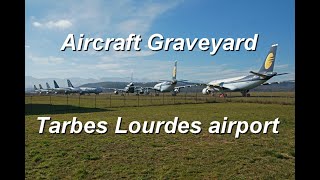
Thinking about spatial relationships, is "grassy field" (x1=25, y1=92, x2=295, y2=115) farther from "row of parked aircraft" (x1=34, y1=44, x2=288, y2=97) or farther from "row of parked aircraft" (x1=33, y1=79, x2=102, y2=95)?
"row of parked aircraft" (x1=33, y1=79, x2=102, y2=95)

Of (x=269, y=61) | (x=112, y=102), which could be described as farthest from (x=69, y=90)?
(x=269, y=61)

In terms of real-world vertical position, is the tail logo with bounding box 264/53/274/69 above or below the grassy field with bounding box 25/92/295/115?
above

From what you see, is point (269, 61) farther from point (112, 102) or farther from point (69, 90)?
point (69, 90)

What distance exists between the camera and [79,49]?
6691 mm

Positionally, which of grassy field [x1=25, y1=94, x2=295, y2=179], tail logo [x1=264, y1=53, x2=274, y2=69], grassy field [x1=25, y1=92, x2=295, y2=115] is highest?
tail logo [x1=264, y1=53, x2=274, y2=69]

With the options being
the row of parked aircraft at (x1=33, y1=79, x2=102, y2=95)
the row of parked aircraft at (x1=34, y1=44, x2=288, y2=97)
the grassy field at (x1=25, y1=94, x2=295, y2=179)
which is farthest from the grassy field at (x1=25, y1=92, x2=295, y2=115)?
the row of parked aircraft at (x1=33, y1=79, x2=102, y2=95)

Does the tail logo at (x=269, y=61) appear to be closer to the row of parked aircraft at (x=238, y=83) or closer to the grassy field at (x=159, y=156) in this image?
the row of parked aircraft at (x=238, y=83)

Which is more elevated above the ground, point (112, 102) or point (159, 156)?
point (112, 102)

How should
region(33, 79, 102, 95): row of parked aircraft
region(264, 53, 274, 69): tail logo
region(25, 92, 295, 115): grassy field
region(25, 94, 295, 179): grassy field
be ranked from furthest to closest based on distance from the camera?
region(33, 79, 102, 95): row of parked aircraft → region(264, 53, 274, 69): tail logo → region(25, 92, 295, 115): grassy field → region(25, 94, 295, 179): grassy field

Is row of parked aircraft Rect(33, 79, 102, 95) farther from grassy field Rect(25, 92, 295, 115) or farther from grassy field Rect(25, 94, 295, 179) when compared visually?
grassy field Rect(25, 94, 295, 179)

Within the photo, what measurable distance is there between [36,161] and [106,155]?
1.69 m

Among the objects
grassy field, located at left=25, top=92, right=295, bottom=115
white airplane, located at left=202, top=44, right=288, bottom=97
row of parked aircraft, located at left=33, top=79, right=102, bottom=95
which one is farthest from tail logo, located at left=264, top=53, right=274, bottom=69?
row of parked aircraft, located at left=33, top=79, right=102, bottom=95

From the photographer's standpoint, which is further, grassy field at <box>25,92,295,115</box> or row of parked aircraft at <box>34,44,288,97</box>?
row of parked aircraft at <box>34,44,288,97</box>

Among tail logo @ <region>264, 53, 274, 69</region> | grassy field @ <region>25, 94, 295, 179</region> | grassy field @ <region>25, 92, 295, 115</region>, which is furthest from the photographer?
tail logo @ <region>264, 53, 274, 69</region>
